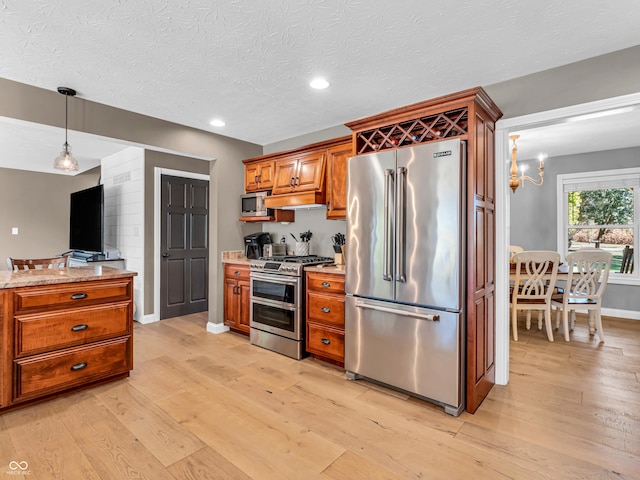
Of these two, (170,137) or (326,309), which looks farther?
(170,137)

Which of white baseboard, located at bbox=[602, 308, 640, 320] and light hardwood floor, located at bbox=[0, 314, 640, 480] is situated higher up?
white baseboard, located at bbox=[602, 308, 640, 320]

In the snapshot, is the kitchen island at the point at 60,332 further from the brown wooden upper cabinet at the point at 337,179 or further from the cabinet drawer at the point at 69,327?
the brown wooden upper cabinet at the point at 337,179

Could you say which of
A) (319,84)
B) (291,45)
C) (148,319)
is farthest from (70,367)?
(319,84)

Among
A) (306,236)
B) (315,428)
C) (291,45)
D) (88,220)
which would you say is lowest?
(315,428)

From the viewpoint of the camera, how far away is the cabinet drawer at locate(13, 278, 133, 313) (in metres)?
2.35

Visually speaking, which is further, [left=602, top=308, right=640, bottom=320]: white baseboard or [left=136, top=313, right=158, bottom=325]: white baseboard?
[left=602, top=308, right=640, bottom=320]: white baseboard

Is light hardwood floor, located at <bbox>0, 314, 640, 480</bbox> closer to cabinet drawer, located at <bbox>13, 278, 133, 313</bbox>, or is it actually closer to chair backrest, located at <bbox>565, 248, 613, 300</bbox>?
cabinet drawer, located at <bbox>13, 278, 133, 313</bbox>

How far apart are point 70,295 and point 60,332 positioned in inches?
11.0

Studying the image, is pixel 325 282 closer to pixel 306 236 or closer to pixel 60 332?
pixel 306 236

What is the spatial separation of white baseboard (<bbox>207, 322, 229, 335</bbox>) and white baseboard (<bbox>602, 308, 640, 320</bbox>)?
576cm

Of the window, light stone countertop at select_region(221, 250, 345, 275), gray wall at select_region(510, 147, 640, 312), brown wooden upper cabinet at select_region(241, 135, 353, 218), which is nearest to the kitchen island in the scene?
light stone countertop at select_region(221, 250, 345, 275)

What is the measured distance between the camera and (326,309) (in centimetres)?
321

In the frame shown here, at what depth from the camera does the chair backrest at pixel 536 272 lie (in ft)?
13.1

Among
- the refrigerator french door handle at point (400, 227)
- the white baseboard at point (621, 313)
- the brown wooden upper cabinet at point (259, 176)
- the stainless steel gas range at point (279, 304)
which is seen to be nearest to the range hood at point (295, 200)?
the brown wooden upper cabinet at point (259, 176)
